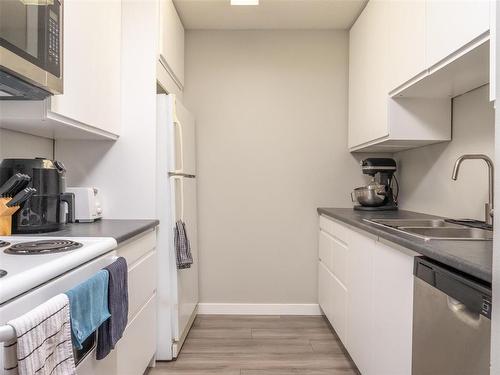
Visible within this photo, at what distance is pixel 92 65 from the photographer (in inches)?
72.4

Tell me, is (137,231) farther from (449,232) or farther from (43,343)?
(449,232)

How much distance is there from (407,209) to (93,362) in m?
2.30

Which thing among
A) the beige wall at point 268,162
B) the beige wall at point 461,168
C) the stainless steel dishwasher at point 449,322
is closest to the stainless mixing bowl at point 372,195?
the beige wall at point 461,168

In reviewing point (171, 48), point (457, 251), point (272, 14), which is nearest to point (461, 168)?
point (457, 251)

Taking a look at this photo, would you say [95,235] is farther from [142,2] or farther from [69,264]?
[142,2]

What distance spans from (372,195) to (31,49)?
225 cm

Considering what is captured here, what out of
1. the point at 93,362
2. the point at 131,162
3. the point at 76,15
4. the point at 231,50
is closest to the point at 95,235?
the point at 93,362

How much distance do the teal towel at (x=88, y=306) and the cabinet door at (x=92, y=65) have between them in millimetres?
748

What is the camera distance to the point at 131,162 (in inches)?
88.9

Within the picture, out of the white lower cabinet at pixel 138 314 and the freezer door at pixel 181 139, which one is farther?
the freezer door at pixel 181 139

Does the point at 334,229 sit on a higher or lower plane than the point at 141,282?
higher

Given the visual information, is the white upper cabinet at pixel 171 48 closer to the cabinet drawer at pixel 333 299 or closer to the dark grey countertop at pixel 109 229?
the dark grey countertop at pixel 109 229

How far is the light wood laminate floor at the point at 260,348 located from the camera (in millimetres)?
2229

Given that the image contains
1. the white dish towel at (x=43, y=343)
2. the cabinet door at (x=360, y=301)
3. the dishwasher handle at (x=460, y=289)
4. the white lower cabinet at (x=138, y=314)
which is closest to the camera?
the white dish towel at (x=43, y=343)
